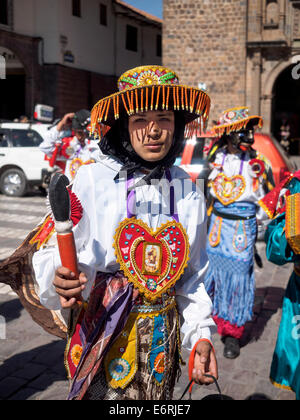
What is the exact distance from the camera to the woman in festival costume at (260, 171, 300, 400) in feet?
8.56

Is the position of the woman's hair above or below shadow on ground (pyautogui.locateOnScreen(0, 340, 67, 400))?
above

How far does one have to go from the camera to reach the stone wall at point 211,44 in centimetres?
1933

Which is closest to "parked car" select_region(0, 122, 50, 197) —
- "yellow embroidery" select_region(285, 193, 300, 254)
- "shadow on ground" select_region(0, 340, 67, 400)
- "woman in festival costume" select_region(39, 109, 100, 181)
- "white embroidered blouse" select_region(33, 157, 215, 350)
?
"woman in festival costume" select_region(39, 109, 100, 181)

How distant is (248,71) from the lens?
65.1 ft

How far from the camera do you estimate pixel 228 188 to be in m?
4.80

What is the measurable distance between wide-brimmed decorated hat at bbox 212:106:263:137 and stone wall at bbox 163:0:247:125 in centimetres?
1537

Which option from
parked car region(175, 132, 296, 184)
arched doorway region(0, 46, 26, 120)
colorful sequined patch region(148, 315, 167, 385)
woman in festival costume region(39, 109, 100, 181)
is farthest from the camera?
arched doorway region(0, 46, 26, 120)

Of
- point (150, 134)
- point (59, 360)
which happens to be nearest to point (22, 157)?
point (59, 360)

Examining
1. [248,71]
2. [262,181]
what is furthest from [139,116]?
[248,71]

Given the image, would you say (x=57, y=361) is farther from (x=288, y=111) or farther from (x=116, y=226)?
(x=288, y=111)

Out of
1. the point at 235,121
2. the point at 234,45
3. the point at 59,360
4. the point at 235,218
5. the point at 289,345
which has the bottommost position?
the point at 59,360

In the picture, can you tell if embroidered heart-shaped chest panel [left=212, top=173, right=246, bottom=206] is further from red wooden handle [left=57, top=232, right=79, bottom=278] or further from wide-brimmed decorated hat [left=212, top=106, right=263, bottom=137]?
red wooden handle [left=57, top=232, right=79, bottom=278]

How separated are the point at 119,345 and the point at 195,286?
461 mm

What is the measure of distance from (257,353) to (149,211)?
2826 millimetres
